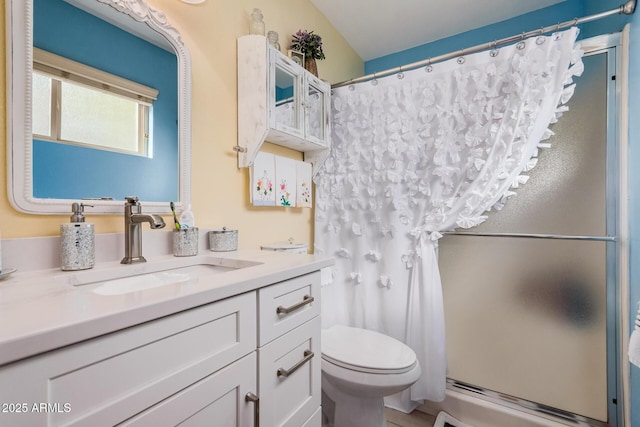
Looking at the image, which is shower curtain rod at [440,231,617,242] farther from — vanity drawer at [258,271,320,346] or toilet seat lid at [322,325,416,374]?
vanity drawer at [258,271,320,346]

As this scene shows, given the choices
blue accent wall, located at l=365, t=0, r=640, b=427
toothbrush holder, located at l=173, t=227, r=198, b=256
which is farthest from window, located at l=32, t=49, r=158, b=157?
blue accent wall, located at l=365, t=0, r=640, b=427

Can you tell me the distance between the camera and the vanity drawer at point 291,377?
2.67 feet

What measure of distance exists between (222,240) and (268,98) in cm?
70

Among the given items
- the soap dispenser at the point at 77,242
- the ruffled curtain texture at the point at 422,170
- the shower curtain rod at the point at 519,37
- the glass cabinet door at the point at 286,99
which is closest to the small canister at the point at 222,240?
the soap dispenser at the point at 77,242

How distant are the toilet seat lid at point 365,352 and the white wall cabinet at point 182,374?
380mm

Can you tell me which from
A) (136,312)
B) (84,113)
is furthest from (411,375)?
(84,113)

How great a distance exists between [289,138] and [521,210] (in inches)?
53.7

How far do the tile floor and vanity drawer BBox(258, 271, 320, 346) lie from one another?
3.78 feet

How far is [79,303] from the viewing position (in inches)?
21.2

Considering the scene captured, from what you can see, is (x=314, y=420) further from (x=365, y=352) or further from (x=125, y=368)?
(x=125, y=368)

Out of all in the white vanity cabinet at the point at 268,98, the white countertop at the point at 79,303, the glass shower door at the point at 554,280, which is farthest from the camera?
the glass shower door at the point at 554,280

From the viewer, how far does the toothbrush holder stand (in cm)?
111

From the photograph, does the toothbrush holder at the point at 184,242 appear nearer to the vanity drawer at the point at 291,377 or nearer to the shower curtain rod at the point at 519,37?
the vanity drawer at the point at 291,377

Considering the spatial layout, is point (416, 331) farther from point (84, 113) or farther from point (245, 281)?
point (84, 113)
